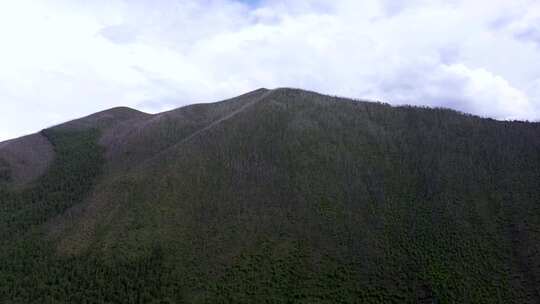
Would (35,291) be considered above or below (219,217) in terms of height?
below

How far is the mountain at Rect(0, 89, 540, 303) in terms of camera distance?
87.4 feet

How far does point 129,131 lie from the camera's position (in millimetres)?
50312

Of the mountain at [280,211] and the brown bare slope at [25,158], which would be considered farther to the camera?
the brown bare slope at [25,158]

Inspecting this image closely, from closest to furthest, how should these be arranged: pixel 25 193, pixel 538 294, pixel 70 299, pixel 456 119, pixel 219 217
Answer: pixel 70 299 < pixel 538 294 < pixel 219 217 < pixel 25 193 < pixel 456 119

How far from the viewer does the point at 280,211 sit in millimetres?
33000

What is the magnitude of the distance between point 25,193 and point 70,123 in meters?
20.9

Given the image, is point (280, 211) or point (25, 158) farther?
point (25, 158)

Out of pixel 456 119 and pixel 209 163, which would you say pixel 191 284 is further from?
pixel 456 119

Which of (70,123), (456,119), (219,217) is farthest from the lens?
(70,123)

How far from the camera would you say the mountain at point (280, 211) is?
2664cm

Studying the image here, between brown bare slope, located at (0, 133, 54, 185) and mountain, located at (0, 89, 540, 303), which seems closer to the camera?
mountain, located at (0, 89, 540, 303)

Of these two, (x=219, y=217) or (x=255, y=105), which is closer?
(x=219, y=217)

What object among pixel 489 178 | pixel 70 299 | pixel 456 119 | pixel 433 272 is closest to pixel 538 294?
pixel 433 272

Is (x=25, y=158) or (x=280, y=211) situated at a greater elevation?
(x=25, y=158)
